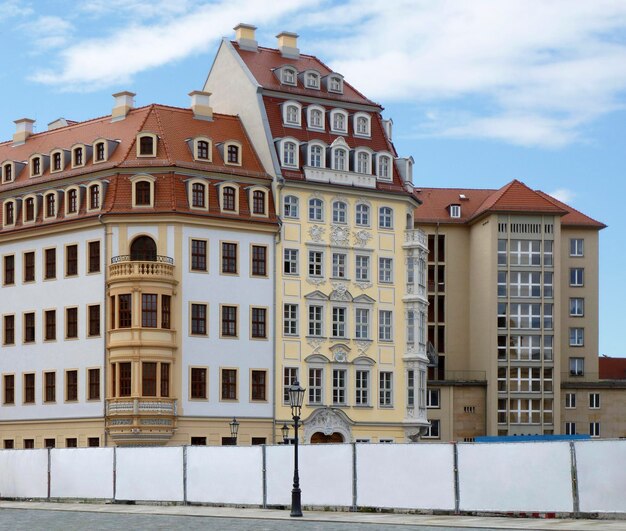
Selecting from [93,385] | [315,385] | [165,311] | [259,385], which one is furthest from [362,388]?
[93,385]

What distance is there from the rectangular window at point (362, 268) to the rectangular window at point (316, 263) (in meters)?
2.29

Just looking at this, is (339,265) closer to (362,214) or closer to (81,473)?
(362,214)

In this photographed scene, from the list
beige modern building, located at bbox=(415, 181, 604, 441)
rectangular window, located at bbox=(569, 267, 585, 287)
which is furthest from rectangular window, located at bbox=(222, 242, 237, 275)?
rectangular window, located at bbox=(569, 267, 585, 287)

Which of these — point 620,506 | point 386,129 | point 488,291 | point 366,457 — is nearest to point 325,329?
point 386,129

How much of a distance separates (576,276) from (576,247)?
243cm

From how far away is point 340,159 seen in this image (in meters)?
84.6

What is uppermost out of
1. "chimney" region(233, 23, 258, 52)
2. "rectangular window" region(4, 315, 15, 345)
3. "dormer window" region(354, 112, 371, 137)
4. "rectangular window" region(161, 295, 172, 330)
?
"chimney" region(233, 23, 258, 52)

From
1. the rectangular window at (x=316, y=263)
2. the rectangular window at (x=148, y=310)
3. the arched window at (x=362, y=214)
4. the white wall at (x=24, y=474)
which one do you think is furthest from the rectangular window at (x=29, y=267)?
the white wall at (x=24, y=474)

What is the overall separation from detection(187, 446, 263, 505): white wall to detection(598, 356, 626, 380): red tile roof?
83.0 m

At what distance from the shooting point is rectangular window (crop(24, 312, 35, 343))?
81562 millimetres

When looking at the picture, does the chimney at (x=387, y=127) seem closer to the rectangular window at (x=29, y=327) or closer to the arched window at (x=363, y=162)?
the arched window at (x=363, y=162)

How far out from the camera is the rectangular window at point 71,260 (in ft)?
262

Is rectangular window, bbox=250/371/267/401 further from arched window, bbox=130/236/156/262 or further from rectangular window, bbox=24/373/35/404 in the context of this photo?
rectangular window, bbox=24/373/35/404

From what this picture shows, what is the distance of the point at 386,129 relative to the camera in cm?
8956
